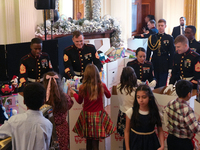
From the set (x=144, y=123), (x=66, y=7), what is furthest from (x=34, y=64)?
(x=66, y=7)

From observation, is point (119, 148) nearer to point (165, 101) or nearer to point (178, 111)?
A: point (165, 101)

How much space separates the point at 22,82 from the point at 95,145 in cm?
121

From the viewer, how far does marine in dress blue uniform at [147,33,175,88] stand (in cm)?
511

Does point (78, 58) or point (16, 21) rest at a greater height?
point (16, 21)

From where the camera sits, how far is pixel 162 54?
5152mm

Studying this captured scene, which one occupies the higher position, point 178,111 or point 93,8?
point 93,8

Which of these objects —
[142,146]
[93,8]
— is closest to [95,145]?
[142,146]

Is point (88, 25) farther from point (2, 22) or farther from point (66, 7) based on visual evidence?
point (2, 22)

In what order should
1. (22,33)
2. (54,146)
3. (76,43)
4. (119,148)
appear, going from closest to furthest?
(54,146) < (119,148) < (76,43) < (22,33)

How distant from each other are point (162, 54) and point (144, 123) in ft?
9.26

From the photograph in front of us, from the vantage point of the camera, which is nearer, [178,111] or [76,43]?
[178,111]

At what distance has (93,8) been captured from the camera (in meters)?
7.73

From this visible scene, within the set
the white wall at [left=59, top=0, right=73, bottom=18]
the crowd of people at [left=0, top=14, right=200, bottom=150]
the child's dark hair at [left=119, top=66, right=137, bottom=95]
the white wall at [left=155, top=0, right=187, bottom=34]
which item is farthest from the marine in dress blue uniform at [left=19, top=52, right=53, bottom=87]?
the white wall at [left=155, top=0, right=187, bottom=34]

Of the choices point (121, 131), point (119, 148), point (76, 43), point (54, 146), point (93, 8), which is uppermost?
point (93, 8)
